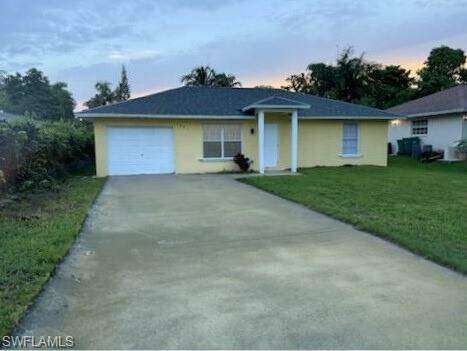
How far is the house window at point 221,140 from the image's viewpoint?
17.8 metres

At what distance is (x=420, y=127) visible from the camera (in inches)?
1001

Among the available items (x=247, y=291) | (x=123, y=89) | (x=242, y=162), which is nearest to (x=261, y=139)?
(x=242, y=162)

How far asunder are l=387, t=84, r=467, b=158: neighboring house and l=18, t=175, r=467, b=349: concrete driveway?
17.9 meters

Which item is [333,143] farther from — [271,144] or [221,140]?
[221,140]

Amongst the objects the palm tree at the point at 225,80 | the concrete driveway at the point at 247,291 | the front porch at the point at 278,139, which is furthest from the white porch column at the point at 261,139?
the palm tree at the point at 225,80

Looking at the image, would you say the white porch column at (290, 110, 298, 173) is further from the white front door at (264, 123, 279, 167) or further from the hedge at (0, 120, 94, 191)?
the hedge at (0, 120, 94, 191)

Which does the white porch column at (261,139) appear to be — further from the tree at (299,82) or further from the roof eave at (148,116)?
the tree at (299,82)

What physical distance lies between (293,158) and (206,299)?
44.6 ft

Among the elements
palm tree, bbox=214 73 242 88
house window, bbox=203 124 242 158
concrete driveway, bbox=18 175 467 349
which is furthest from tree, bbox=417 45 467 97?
concrete driveway, bbox=18 175 467 349

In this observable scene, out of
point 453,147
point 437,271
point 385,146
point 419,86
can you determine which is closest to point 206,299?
point 437,271

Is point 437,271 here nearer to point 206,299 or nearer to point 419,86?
point 206,299

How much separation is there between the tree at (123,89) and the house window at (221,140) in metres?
40.8

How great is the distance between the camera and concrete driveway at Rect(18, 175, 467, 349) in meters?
3.40

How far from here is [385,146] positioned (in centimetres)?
2030
